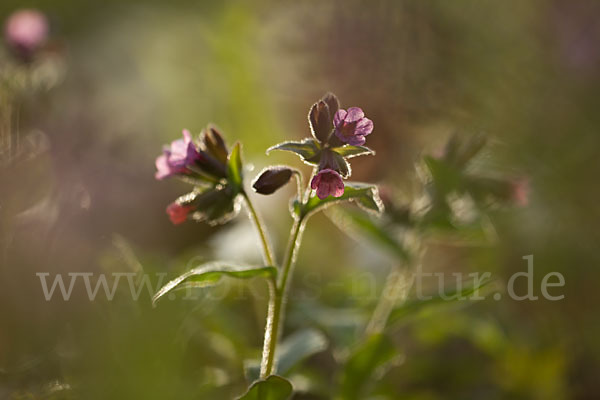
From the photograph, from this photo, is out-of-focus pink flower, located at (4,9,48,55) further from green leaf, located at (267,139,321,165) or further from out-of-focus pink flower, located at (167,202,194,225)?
green leaf, located at (267,139,321,165)

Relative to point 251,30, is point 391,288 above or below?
below

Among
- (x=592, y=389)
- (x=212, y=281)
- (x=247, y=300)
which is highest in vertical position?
(x=212, y=281)

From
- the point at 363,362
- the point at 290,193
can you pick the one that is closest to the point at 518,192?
the point at 363,362

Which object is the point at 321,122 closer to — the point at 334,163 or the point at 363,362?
the point at 334,163

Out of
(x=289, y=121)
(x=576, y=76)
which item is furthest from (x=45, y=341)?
(x=576, y=76)

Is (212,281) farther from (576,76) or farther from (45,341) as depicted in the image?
(576,76)

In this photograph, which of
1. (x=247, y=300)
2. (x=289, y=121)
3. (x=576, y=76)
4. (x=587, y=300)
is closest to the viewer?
(x=247, y=300)

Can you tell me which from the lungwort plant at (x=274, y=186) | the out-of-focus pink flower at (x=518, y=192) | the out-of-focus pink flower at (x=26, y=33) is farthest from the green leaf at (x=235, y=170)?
the out-of-focus pink flower at (x=26, y=33)
